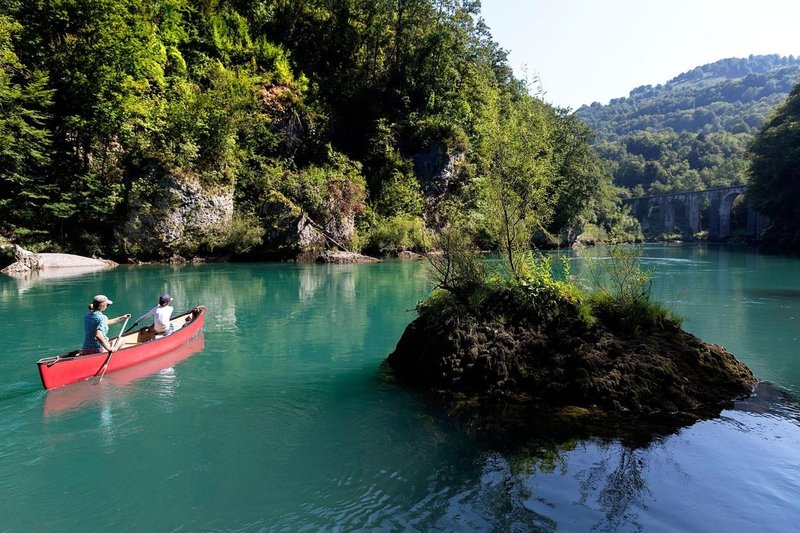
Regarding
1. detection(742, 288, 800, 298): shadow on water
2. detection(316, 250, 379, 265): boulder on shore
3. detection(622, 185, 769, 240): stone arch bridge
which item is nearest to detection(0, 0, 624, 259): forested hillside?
detection(316, 250, 379, 265): boulder on shore

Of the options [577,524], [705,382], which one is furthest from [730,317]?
[577,524]

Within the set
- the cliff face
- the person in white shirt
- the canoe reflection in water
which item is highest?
the cliff face

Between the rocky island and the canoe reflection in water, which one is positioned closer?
the rocky island

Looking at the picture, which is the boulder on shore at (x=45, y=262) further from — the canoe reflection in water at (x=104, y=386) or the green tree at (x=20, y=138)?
the canoe reflection in water at (x=104, y=386)

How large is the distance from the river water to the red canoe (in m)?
0.28

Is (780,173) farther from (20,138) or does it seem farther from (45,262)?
(20,138)

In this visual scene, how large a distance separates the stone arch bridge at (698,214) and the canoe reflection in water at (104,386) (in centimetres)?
7543

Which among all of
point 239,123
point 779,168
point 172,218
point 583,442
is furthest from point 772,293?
point 779,168

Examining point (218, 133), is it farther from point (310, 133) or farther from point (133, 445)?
point (133, 445)

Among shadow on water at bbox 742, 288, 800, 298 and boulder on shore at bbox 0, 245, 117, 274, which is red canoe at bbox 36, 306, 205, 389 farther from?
boulder on shore at bbox 0, 245, 117, 274

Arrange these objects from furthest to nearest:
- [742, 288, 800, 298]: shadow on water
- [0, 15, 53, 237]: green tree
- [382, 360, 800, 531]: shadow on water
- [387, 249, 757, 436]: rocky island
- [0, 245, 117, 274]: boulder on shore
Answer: [0, 15, 53, 237]: green tree < [0, 245, 117, 274]: boulder on shore < [742, 288, 800, 298]: shadow on water < [387, 249, 757, 436]: rocky island < [382, 360, 800, 531]: shadow on water

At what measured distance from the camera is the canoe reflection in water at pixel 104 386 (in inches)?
342

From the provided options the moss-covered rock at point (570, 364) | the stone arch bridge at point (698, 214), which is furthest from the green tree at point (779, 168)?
the moss-covered rock at point (570, 364)

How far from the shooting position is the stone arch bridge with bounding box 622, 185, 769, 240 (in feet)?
257
